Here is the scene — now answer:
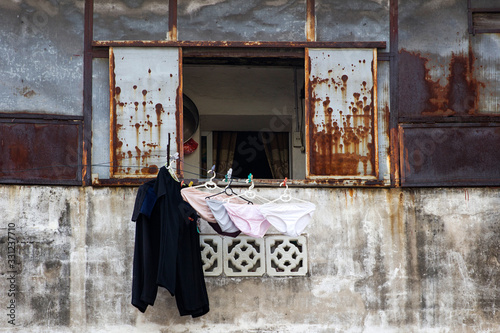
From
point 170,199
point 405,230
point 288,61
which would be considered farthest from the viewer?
point 288,61

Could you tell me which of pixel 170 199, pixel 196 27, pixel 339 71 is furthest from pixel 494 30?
pixel 170 199

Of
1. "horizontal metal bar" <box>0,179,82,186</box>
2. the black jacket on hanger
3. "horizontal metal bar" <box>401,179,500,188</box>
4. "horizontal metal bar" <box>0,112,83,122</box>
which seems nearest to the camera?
the black jacket on hanger

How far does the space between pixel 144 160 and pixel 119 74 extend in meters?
1.00

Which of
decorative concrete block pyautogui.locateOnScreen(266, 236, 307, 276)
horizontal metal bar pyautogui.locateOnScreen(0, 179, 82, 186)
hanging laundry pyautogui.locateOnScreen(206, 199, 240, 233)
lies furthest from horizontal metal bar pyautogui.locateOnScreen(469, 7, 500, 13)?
horizontal metal bar pyautogui.locateOnScreen(0, 179, 82, 186)

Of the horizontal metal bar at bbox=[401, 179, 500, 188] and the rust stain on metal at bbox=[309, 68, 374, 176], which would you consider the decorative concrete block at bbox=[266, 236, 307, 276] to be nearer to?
the rust stain on metal at bbox=[309, 68, 374, 176]

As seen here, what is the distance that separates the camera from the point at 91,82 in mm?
9273

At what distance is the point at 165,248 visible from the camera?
8.28 meters

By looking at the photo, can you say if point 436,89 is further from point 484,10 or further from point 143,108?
point 143,108

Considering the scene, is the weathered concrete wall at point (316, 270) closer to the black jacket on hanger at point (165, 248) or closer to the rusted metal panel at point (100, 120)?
the rusted metal panel at point (100, 120)

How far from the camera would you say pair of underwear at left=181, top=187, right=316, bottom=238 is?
8.42m

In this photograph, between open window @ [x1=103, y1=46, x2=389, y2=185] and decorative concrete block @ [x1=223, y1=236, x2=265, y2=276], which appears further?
open window @ [x1=103, y1=46, x2=389, y2=185]

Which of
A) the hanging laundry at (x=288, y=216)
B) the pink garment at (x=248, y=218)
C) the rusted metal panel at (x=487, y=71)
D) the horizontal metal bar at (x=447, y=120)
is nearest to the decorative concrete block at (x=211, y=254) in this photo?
the pink garment at (x=248, y=218)

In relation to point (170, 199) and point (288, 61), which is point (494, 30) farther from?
point (170, 199)

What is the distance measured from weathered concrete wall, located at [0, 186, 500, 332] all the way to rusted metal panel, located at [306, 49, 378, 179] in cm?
29
